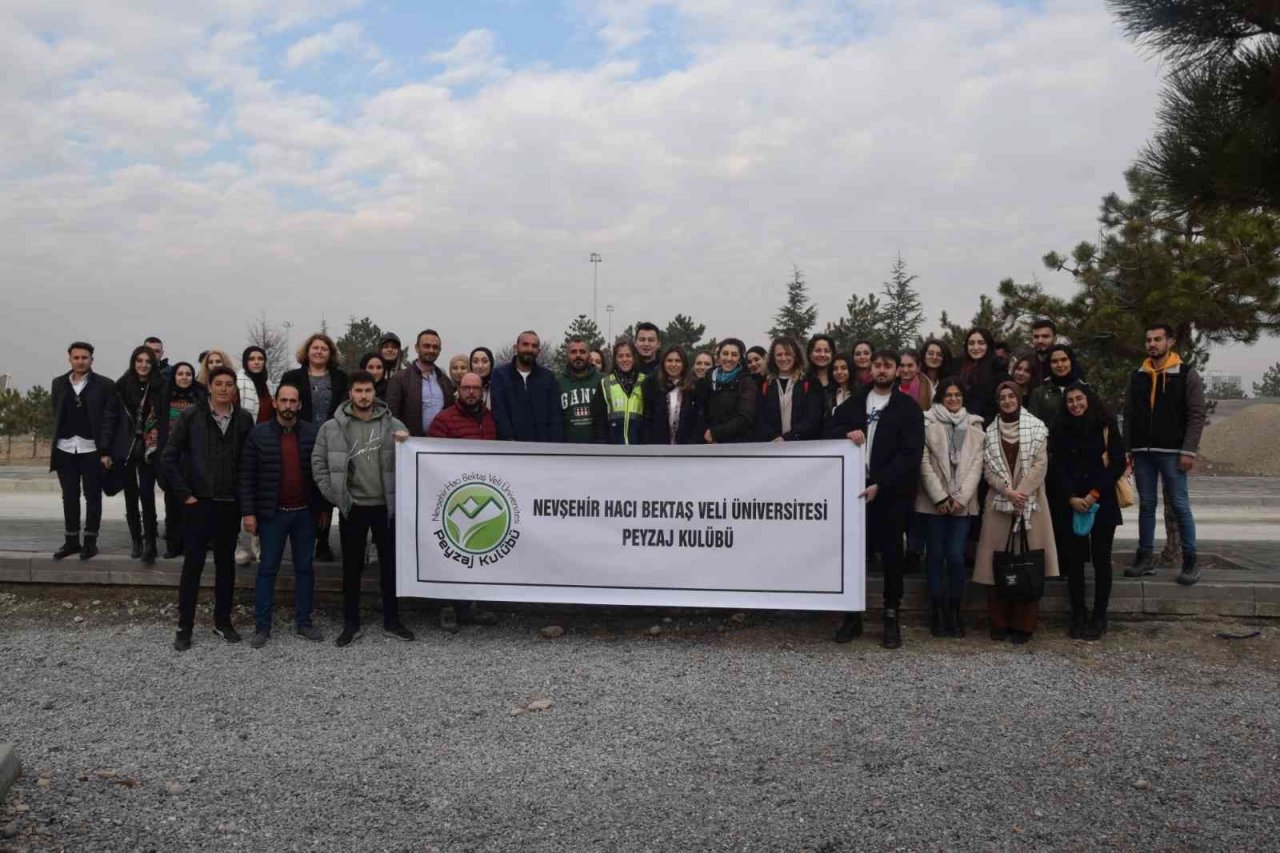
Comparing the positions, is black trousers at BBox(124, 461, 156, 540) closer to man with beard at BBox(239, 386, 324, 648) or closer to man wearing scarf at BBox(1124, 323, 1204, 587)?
man with beard at BBox(239, 386, 324, 648)

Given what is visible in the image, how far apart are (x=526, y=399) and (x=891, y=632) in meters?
3.31

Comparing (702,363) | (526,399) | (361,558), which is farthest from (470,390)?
(702,363)

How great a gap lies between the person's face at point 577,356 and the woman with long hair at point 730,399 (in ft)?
3.27

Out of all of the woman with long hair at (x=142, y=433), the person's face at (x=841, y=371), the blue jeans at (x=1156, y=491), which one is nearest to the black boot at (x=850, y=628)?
the person's face at (x=841, y=371)

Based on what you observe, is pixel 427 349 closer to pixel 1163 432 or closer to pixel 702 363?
pixel 702 363

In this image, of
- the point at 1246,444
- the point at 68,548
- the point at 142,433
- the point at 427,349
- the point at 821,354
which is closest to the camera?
the point at 821,354

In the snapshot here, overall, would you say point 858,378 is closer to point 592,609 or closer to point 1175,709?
point 592,609

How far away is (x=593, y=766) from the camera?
4.31 meters

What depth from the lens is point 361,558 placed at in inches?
263

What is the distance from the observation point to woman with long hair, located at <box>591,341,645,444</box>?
285 inches

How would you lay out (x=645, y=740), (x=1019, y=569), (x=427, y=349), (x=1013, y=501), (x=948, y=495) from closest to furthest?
(x=645, y=740)
(x=1019, y=569)
(x=1013, y=501)
(x=948, y=495)
(x=427, y=349)

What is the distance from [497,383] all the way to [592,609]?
1964 mm

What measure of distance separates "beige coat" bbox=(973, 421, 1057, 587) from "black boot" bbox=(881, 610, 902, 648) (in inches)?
26.7

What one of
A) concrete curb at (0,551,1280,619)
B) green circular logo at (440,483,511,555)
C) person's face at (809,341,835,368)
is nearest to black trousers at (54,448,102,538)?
concrete curb at (0,551,1280,619)
